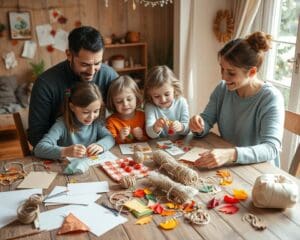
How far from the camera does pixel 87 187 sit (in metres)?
1.37

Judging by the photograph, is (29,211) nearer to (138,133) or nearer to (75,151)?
(75,151)

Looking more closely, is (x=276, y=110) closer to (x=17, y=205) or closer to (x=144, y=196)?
(x=144, y=196)

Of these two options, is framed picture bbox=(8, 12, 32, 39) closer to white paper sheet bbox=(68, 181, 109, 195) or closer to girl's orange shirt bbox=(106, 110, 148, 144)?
girl's orange shirt bbox=(106, 110, 148, 144)

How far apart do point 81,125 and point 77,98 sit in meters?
0.15

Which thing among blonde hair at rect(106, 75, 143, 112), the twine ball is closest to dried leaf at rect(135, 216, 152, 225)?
→ the twine ball

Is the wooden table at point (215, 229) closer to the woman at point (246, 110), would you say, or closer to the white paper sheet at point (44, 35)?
the woman at point (246, 110)

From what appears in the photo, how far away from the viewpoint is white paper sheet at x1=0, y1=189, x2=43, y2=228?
1.17 m

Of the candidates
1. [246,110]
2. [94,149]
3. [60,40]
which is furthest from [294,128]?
[60,40]

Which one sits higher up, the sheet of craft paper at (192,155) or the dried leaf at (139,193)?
the sheet of craft paper at (192,155)

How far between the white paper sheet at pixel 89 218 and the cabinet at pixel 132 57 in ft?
10.6

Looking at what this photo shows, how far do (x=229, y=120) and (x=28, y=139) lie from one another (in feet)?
3.71

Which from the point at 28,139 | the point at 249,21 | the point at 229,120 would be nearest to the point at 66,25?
the point at 249,21

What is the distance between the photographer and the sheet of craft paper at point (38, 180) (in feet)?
4.57

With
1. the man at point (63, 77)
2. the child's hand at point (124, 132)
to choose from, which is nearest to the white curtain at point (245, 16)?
the man at point (63, 77)
